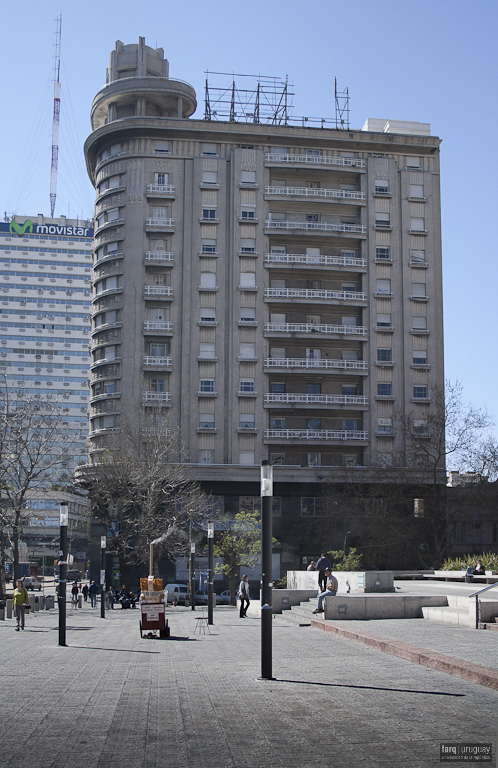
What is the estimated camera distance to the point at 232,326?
2349 inches

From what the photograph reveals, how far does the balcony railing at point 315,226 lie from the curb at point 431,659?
48.3 metres

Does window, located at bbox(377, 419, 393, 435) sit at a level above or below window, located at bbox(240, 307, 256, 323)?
below

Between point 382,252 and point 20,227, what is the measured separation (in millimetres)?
79953

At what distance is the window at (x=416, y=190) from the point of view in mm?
63562

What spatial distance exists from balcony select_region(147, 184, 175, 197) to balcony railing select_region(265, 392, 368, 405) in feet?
56.4

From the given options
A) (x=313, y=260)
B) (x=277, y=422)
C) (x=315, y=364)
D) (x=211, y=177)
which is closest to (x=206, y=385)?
(x=277, y=422)

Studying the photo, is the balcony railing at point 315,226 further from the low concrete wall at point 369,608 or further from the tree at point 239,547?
the low concrete wall at point 369,608

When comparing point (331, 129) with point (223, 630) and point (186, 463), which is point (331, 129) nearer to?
point (186, 463)

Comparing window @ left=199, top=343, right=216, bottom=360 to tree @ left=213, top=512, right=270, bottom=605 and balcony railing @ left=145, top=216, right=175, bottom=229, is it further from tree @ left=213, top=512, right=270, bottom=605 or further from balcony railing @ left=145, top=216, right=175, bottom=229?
tree @ left=213, top=512, right=270, bottom=605

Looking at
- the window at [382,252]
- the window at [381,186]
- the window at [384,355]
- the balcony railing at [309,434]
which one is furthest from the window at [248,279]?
the window at [381,186]

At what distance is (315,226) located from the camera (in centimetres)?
6191

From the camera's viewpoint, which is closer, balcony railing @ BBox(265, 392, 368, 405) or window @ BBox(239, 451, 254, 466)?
window @ BBox(239, 451, 254, 466)

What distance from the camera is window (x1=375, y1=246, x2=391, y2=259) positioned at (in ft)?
204

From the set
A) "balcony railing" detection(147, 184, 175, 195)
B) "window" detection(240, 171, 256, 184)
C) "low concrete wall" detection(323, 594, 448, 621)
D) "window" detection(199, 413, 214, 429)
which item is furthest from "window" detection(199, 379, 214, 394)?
"low concrete wall" detection(323, 594, 448, 621)
